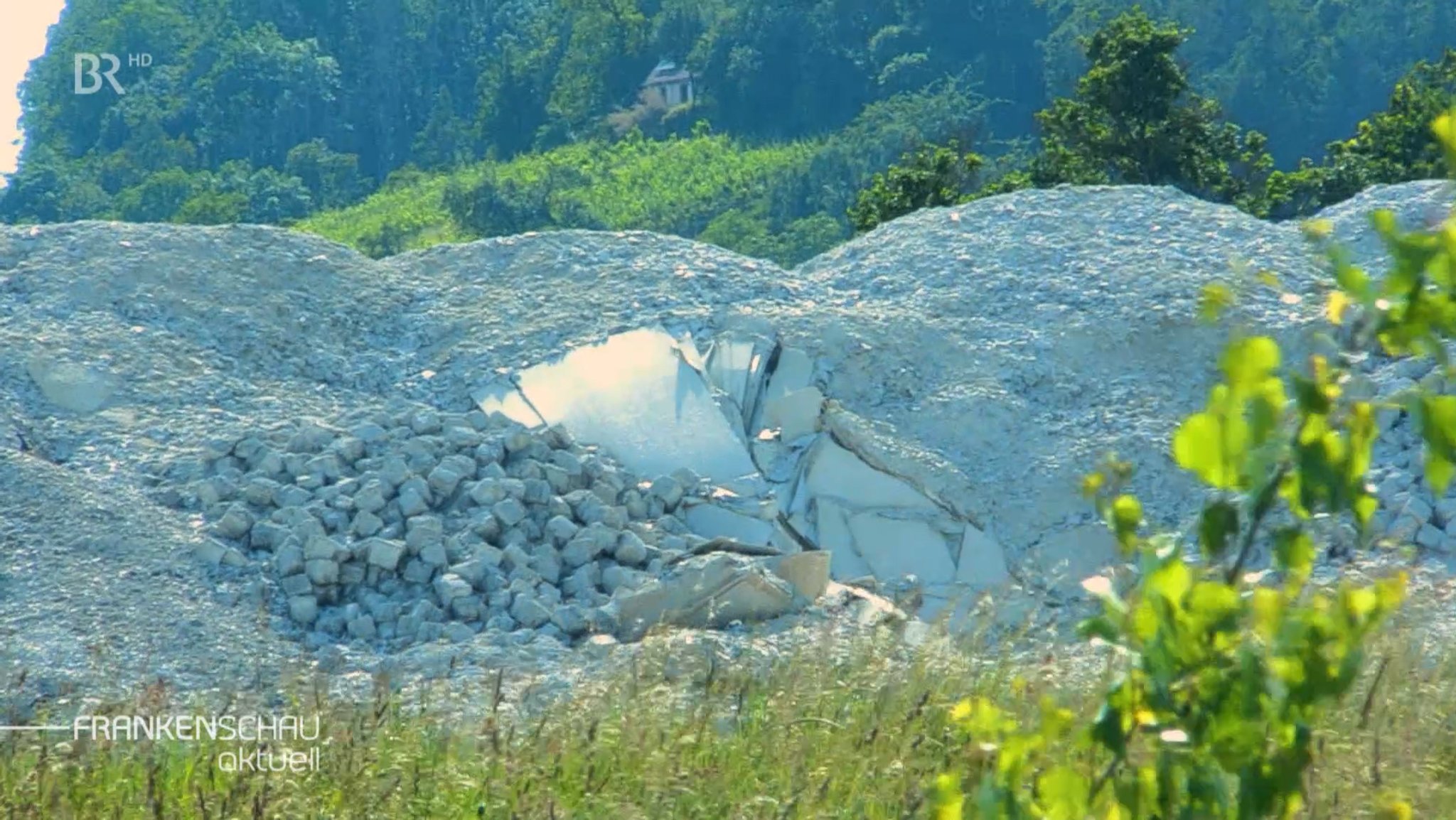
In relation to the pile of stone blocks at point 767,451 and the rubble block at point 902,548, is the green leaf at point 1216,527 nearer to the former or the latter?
the pile of stone blocks at point 767,451

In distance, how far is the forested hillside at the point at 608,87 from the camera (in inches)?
1633

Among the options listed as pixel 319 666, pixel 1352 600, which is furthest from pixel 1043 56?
pixel 1352 600

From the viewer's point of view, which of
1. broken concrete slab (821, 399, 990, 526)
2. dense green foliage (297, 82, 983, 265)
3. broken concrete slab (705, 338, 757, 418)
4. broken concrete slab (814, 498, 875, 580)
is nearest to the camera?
broken concrete slab (814, 498, 875, 580)

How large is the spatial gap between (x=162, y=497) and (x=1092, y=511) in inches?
162

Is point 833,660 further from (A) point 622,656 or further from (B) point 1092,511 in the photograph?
(B) point 1092,511

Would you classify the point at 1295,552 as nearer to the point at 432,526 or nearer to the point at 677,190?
the point at 432,526

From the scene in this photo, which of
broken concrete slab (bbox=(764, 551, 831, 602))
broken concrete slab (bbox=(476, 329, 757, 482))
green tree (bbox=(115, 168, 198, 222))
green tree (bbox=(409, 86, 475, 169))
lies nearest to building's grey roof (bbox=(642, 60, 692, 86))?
green tree (bbox=(409, 86, 475, 169))

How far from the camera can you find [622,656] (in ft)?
19.4

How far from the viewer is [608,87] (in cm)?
4706

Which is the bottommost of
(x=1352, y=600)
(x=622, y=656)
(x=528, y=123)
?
(x=528, y=123)

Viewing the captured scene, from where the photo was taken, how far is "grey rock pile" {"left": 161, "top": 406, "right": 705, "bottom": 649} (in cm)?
701

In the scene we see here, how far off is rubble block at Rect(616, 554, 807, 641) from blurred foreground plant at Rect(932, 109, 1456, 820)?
4.85m

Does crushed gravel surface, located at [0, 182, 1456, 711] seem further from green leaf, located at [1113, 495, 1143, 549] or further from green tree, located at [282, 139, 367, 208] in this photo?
green tree, located at [282, 139, 367, 208]

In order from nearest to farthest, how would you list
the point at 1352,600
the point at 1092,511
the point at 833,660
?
the point at 1352,600 → the point at 833,660 → the point at 1092,511
